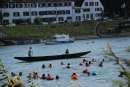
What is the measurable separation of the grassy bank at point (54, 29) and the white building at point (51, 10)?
15.4m

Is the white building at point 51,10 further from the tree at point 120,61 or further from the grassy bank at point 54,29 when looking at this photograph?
the tree at point 120,61

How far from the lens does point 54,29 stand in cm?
11094

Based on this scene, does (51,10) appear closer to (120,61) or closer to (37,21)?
(37,21)

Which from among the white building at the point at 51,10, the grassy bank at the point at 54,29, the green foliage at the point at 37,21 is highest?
the white building at the point at 51,10

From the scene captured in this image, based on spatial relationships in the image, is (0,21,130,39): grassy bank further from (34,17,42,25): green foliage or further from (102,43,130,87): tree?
(102,43,130,87): tree

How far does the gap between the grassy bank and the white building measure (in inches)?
606

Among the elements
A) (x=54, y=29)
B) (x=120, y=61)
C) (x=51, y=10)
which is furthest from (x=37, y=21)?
(x=120, y=61)

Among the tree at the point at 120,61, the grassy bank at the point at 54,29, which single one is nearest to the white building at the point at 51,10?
the grassy bank at the point at 54,29

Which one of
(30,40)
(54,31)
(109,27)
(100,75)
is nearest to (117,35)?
(109,27)

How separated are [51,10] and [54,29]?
19.8 m

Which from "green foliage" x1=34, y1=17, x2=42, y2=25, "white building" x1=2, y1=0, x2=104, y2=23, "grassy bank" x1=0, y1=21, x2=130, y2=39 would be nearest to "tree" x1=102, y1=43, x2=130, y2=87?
"grassy bank" x1=0, y1=21, x2=130, y2=39

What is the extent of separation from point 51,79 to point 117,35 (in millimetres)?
77396

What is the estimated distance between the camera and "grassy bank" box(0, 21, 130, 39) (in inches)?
4237

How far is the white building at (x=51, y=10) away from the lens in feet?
411
